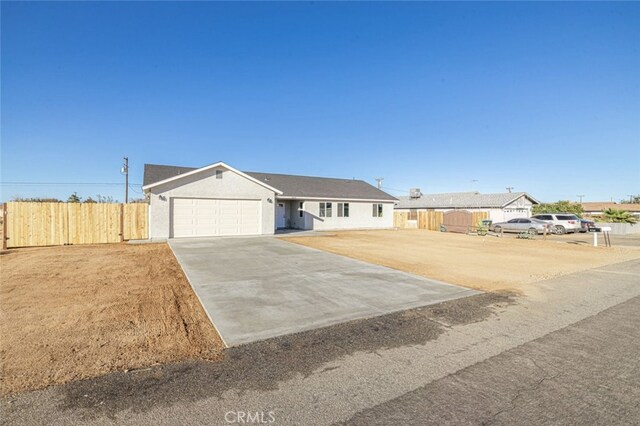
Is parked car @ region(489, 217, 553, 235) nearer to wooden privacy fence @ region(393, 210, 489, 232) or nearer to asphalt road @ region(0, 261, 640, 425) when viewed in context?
wooden privacy fence @ region(393, 210, 489, 232)

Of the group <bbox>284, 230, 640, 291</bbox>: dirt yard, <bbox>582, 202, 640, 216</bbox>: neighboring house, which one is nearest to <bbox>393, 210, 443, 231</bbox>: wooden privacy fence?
<bbox>284, 230, 640, 291</bbox>: dirt yard

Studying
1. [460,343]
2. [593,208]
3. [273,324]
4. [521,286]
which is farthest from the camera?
[593,208]

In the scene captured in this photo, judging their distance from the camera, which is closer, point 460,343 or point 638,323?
point 460,343

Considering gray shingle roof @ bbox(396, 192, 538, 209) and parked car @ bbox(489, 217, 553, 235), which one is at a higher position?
gray shingle roof @ bbox(396, 192, 538, 209)

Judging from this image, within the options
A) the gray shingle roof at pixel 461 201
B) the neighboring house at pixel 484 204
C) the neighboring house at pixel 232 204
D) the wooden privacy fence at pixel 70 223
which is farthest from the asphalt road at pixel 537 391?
the gray shingle roof at pixel 461 201

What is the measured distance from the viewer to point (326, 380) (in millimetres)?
3098

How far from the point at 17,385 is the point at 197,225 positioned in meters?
14.5

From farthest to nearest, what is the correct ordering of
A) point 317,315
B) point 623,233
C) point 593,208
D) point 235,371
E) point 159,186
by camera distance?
point 593,208, point 623,233, point 159,186, point 317,315, point 235,371

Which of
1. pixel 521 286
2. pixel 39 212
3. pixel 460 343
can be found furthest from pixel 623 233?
pixel 39 212

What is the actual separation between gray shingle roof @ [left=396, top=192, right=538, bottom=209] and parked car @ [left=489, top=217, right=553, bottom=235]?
8730 mm

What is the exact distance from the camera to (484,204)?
116ft

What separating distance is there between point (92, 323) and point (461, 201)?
39.9 m

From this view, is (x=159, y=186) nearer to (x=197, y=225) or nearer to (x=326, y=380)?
(x=197, y=225)
